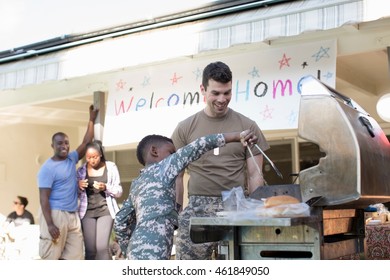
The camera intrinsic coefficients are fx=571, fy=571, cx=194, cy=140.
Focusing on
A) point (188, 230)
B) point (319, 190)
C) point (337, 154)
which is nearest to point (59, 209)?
point (188, 230)

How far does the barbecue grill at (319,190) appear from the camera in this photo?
103 inches

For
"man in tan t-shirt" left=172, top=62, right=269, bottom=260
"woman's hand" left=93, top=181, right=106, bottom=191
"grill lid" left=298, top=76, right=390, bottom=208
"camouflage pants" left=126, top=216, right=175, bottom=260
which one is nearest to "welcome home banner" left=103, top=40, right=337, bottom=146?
"woman's hand" left=93, top=181, right=106, bottom=191

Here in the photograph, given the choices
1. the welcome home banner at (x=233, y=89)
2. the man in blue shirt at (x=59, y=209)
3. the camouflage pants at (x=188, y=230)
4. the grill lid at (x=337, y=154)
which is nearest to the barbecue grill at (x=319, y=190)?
the grill lid at (x=337, y=154)

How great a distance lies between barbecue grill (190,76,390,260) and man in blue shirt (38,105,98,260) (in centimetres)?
299

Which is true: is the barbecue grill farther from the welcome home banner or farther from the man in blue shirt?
the man in blue shirt

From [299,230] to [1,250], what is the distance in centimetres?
632

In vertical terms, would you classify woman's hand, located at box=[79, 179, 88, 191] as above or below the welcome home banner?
below

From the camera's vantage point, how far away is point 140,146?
3.29 meters

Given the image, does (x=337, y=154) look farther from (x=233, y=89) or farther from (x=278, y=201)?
(x=233, y=89)

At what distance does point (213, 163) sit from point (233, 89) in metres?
1.87

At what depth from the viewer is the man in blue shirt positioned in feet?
18.0
